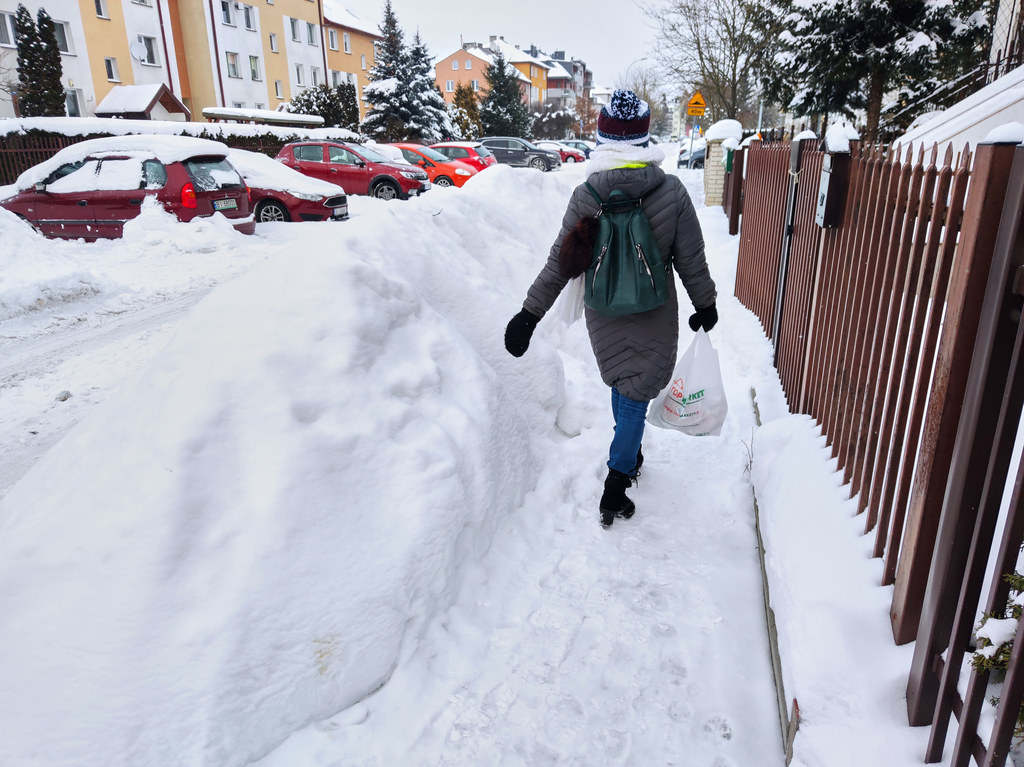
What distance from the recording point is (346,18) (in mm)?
46625

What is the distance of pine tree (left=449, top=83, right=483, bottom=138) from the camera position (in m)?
43.1

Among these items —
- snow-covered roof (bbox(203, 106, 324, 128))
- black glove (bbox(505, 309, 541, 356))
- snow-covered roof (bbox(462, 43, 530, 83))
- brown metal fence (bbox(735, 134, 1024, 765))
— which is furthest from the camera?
snow-covered roof (bbox(462, 43, 530, 83))

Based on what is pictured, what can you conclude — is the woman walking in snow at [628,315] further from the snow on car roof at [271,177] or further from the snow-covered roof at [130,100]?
the snow-covered roof at [130,100]

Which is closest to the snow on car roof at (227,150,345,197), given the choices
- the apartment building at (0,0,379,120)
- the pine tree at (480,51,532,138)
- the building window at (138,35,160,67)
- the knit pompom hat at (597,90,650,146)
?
the knit pompom hat at (597,90,650,146)

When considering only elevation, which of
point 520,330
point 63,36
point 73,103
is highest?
point 63,36

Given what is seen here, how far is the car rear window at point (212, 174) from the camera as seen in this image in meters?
10.5

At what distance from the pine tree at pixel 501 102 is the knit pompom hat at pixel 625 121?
46.5 m

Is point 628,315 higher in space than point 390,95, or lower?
lower

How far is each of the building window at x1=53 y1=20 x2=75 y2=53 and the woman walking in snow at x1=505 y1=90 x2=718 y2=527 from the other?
32.7 m

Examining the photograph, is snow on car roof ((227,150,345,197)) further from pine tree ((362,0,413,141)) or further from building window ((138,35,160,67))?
building window ((138,35,160,67))

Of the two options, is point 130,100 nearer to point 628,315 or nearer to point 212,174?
point 212,174

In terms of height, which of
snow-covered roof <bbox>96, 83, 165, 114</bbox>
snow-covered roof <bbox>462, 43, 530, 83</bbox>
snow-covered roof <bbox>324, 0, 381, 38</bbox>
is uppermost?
snow-covered roof <bbox>462, 43, 530, 83</bbox>

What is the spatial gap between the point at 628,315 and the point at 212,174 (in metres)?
9.68

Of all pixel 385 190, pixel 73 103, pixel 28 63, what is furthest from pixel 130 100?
pixel 385 190
